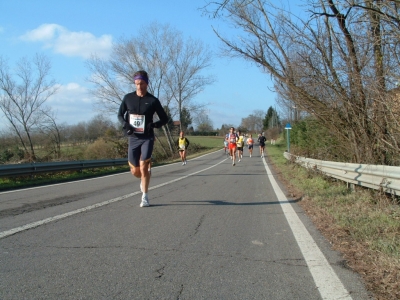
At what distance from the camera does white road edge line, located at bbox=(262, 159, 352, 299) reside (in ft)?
9.56

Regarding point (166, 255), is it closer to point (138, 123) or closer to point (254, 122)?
point (138, 123)

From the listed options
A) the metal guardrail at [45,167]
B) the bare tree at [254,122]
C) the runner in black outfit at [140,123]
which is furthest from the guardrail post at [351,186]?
the bare tree at [254,122]

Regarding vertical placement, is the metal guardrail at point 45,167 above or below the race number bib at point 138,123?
below

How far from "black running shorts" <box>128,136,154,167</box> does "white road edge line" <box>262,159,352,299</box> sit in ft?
8.63

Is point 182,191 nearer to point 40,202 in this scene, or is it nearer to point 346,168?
point 40,202

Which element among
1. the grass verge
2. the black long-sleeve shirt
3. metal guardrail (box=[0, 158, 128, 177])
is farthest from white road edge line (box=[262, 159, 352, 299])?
metal guardrail (box=[0, 158, 128, 177])

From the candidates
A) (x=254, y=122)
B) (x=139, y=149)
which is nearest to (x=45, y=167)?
(x=139, y=149)

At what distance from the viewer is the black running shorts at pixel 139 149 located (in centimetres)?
630

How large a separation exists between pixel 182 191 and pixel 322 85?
14.0 ft

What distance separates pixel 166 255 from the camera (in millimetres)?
3732

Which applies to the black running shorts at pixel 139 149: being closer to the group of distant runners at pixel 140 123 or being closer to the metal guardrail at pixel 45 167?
the group of distant runners at pixel 140 123

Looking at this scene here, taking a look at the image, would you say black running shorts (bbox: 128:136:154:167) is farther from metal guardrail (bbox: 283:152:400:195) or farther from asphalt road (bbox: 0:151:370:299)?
metal guardrail (bbox: 283:152:400:195)

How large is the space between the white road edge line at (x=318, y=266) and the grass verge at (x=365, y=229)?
228mm

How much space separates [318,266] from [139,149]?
382 centimetres
